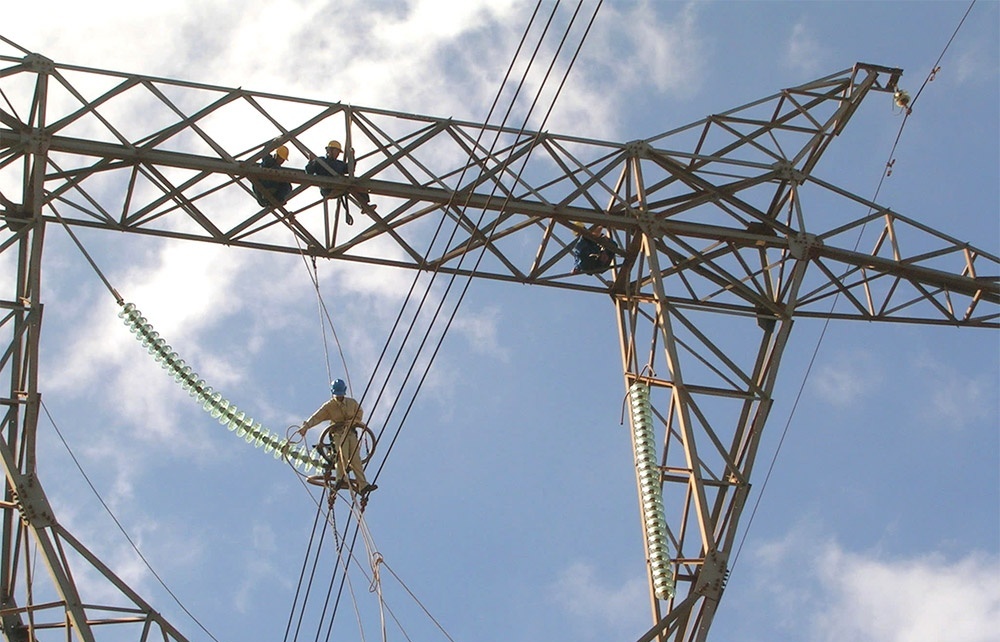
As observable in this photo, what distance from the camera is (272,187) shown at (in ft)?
64.5

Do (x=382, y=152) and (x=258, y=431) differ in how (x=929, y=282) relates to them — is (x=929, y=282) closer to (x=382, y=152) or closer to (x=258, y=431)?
(x=382, y=152)

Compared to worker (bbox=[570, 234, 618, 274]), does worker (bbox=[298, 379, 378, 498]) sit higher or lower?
lower

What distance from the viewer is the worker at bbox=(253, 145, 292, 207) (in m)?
19.6

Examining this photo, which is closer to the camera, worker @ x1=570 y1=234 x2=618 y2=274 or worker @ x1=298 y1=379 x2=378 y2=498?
worker @ x1=298 y1=379 x2=378 y2=498

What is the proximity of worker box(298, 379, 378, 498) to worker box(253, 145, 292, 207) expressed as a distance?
2165 mm

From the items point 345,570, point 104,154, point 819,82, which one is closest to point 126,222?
point 104,154

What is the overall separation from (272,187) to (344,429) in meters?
2.80

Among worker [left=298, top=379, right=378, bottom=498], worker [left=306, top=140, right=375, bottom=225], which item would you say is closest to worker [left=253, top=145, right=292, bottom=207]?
worker [left=306, top=140, right=375, bottom=225]

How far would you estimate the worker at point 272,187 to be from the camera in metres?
19.6

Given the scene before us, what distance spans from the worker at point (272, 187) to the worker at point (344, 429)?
85.2 inches

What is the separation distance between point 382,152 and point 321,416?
9.91ft

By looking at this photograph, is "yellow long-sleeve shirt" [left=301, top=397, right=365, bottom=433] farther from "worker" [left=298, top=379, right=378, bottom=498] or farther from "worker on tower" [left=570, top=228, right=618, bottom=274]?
"worker on tower" [left=570, top=228, right=618, bottom=274]

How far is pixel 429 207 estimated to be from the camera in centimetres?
2009

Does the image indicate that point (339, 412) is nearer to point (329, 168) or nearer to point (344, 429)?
point (344, 429)
